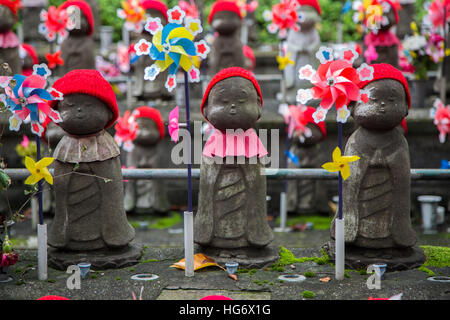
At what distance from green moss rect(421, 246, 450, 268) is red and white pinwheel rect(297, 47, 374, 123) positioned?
1.45 metres

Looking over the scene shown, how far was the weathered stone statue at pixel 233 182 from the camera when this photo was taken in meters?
4.27

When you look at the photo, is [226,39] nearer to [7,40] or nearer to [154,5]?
[154,5]

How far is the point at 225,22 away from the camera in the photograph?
8.03 meters

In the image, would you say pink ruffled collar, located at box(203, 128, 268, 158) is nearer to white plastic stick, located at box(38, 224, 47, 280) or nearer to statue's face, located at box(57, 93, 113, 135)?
statue's face, located at box(57, 93, 113, 135)

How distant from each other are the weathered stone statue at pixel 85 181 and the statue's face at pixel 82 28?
369 centimetres

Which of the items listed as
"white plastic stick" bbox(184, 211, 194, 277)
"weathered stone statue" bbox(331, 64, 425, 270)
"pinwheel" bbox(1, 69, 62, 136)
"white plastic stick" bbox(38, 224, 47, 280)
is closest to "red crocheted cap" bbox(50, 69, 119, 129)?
"pinwheel" bbox(1, 69, 62, 136)

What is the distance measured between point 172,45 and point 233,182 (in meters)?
1.13

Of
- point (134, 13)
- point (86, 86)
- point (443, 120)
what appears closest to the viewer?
point (86, 86)

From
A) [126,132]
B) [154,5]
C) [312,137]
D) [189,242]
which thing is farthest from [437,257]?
[154,5]

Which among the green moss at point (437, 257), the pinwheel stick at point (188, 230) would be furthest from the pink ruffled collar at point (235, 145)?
the green moss at point (437, 257)

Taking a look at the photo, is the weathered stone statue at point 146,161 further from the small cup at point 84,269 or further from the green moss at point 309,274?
the green moss at point 309,274

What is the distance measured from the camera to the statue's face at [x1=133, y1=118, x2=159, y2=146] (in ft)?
24.0

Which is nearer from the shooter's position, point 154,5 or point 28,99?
point 28,99

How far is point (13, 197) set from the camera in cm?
787
